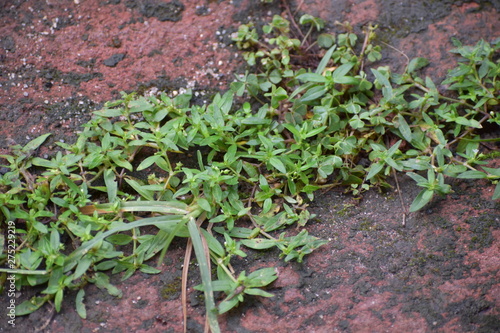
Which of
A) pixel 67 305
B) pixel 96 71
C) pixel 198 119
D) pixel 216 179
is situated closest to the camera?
pixel 67 305

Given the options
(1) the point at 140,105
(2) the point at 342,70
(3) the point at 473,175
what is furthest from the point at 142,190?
(3) the point at 473,175

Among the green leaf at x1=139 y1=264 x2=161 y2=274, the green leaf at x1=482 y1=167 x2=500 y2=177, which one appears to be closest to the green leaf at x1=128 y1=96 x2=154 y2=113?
the green leaf at x1=139 y1=264 x2=161 y2=274

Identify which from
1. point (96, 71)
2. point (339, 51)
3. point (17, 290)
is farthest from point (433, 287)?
point (96, 71)

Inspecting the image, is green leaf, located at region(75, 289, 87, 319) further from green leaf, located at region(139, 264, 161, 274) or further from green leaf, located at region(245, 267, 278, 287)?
green leaf, located at region(245, 267, 278, 287)

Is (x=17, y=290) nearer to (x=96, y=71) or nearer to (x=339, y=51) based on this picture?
(x=96, y=71)

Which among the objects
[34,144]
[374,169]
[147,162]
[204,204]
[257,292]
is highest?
[34,144]

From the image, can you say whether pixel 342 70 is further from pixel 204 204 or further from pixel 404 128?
pixel 204 204

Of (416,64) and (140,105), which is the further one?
(416,64)
